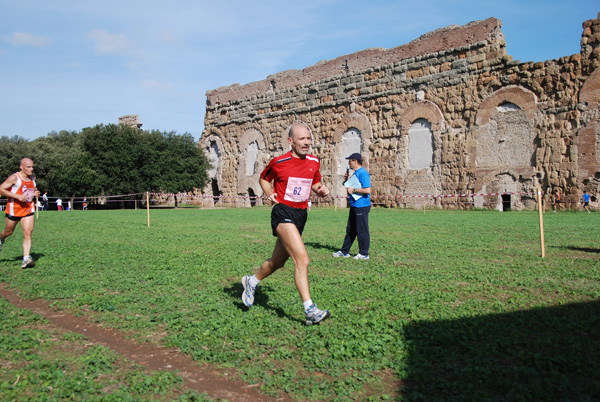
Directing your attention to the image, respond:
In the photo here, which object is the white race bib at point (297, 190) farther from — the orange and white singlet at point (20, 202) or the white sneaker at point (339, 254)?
the orange and white singlet at point (20, 202)

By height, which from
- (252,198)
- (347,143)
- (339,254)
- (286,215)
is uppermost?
(347,143)

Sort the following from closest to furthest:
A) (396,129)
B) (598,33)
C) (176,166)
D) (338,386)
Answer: (338,386) < (598,33) < (396,129) < (176,166)

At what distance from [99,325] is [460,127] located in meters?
23.1

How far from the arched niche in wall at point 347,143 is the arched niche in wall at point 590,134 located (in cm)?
1129

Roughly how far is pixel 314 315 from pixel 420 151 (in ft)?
75.4

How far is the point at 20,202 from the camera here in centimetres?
845

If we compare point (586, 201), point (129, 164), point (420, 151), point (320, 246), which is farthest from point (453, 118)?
point (129, 164)

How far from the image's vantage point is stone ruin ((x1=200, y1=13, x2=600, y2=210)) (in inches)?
842

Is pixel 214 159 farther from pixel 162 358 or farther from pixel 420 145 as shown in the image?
pixel 162 358

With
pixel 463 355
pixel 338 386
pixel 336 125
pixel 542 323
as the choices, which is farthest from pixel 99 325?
pixel 336 125

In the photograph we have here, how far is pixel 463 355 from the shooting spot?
151 inches

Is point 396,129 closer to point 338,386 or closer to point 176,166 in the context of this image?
point 176,166

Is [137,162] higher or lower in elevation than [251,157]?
lower

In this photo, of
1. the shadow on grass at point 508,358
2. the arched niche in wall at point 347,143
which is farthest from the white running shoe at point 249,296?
the arched niche in wall at point 347,143
